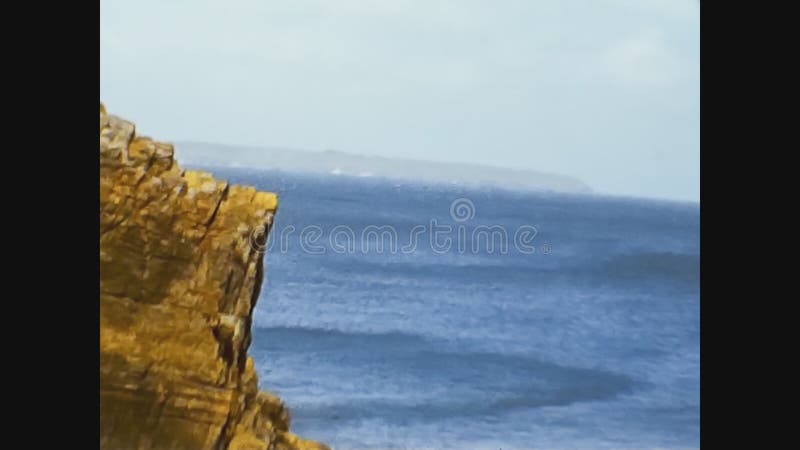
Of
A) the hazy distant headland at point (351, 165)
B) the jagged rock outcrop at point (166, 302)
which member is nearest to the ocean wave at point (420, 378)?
the hazy distant headland at point (351, 165)

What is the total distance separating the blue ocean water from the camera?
14.7 meters

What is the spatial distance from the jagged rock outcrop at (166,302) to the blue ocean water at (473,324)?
348 inches

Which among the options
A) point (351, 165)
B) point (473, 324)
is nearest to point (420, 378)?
point (473, 324)

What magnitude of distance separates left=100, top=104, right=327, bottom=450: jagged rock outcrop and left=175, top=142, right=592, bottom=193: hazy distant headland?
66.9 ft

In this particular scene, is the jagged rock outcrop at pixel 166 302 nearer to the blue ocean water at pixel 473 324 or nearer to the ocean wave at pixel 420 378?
the blue ocean water at pixel 473 324

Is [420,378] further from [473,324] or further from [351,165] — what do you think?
[351,165]

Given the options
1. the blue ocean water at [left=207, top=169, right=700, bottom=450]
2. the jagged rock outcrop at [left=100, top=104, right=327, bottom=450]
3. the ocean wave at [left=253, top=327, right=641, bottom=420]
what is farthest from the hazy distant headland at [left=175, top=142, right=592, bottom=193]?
the jagged rock outcrop at [left=100, top=104, right=327, bottom=450]

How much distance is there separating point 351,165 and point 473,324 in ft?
26.8

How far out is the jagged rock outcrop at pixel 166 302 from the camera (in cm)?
411

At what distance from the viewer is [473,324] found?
1883 cm

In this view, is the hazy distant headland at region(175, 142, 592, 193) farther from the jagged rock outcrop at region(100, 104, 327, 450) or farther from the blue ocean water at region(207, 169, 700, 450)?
the jagged rock outcrop at region(100, 104, 327, 450)
